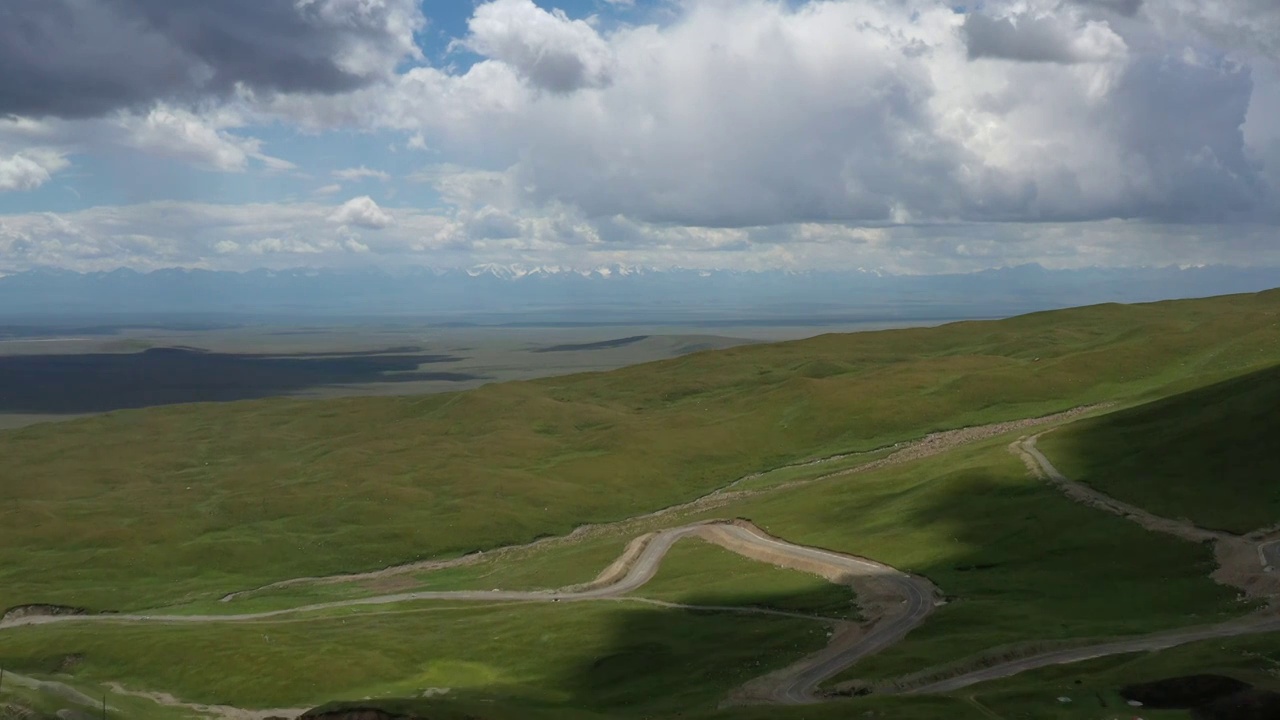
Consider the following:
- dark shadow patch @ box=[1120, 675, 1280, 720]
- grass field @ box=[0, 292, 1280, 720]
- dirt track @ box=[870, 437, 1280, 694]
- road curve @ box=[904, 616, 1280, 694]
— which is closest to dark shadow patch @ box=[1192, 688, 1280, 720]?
dark shadow patch @ box=[1120, 675, 1280, 720]

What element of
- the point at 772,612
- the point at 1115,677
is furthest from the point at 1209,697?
the point at 772,612

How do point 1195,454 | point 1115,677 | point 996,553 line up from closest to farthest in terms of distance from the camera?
point 1115,677
point 996,553
point 1195,454

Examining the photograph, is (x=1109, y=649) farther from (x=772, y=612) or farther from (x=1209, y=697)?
(x=772, y=612)

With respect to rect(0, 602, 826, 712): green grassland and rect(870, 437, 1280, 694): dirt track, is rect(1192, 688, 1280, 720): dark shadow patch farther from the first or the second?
rect(0, 602, 826, 712): green grassland

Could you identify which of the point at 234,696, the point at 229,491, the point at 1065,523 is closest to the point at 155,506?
the point at 229,491

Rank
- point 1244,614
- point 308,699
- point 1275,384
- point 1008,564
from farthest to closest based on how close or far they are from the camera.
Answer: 1. point 1275,384
2. point 1008,564
3. point 308,699
4. point 1244,614

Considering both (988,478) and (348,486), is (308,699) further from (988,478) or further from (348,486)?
(348,486)
